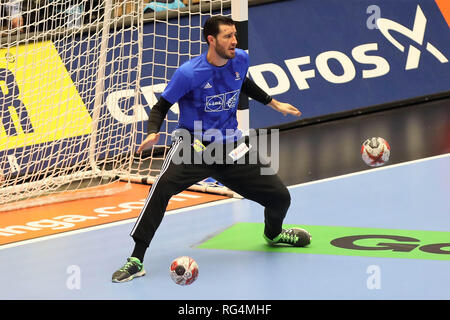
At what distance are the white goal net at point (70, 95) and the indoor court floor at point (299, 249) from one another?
1.34 meters

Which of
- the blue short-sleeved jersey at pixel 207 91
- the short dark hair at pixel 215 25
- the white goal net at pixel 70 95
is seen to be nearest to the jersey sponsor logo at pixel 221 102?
the blue short-sleeved jersey at pixel 207 91

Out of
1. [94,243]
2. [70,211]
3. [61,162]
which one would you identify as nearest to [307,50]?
[61,162]

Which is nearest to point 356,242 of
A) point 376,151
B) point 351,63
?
point 376,151

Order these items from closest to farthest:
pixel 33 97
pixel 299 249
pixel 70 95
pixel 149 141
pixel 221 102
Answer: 1. pixel 149 141
2. pixel 221 102
3. pixel 299 249
4. pixel 33 97
5. pixel 70 95

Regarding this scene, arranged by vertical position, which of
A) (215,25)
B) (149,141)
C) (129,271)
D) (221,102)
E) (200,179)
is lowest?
(129,271)

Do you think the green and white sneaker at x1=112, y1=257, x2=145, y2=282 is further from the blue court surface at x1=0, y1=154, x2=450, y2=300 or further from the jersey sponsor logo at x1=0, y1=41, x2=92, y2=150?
the jersey sponsor logo at x1=0, y1=41, x2=92, y2=150

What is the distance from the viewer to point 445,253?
20.0 ft

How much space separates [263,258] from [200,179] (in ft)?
2.52

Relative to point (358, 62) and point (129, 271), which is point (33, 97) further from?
point (358, 62)

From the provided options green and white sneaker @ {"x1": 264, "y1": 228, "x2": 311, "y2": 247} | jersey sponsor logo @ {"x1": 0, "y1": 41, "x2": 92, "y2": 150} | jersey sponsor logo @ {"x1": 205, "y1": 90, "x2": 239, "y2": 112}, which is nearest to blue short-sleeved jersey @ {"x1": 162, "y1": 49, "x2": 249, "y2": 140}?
jersey sponsor logo @ {"x1": 205, "y1": 90, "x2": 239, "y2": 112}

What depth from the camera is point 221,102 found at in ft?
20.0

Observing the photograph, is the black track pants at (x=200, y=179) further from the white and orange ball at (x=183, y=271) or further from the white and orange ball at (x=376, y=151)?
the white and orange ball at (x=376, y=151)

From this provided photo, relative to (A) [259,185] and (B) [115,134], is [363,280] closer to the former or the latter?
(A) [259,185]
